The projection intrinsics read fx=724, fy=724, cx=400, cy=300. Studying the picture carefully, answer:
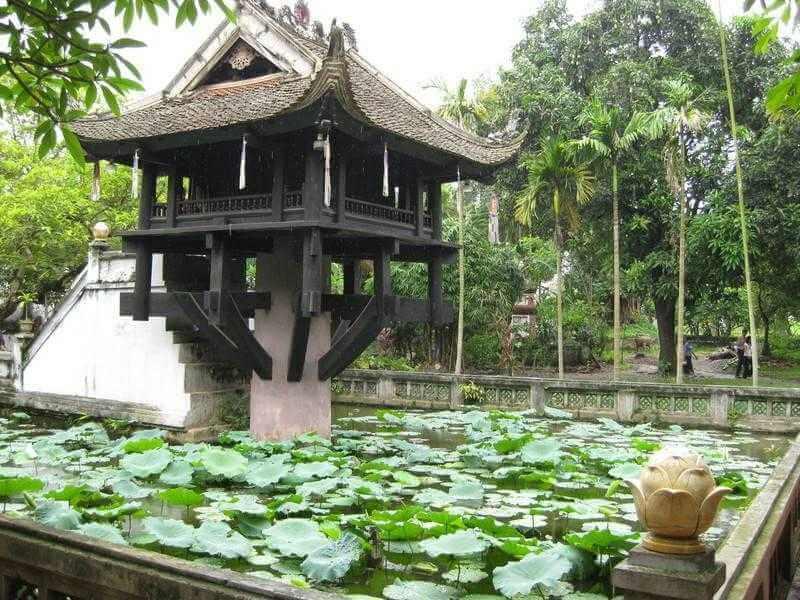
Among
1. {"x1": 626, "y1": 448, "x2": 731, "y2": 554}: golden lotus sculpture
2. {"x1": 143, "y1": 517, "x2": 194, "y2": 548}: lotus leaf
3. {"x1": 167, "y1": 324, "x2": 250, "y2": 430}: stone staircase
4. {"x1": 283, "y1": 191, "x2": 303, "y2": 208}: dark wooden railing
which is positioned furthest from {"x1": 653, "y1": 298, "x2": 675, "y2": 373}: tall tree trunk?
{"x1": 626, "y1": 448, "x2": 731, "y2": 554}: golden lotus sculpture

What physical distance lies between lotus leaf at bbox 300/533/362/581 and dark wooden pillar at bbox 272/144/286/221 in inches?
208

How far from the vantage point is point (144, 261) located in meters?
10.4

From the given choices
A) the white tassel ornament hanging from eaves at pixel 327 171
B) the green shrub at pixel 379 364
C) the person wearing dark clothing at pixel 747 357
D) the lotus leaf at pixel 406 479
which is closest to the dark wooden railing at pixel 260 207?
the white tassel ornament hanging from eaves at pixel 327 171

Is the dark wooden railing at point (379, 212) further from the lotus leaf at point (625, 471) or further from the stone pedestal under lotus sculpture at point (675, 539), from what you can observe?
the stone pedestal under lotus sculpture at point (675, 539)

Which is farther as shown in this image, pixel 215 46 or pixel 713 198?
pixel 713 198

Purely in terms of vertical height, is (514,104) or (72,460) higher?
(514,104)

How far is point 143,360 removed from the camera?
1137 cm

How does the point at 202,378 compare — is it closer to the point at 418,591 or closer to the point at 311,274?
the point at 311,274

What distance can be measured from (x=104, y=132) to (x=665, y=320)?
1777cm

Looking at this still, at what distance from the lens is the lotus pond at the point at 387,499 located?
4305mm

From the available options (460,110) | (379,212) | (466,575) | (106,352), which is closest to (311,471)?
(466,575)

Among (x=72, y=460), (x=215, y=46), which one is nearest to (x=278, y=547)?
(x=72, y=460)

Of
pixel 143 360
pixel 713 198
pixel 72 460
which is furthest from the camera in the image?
pixel 713 198

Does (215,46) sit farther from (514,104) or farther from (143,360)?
(514,104)
